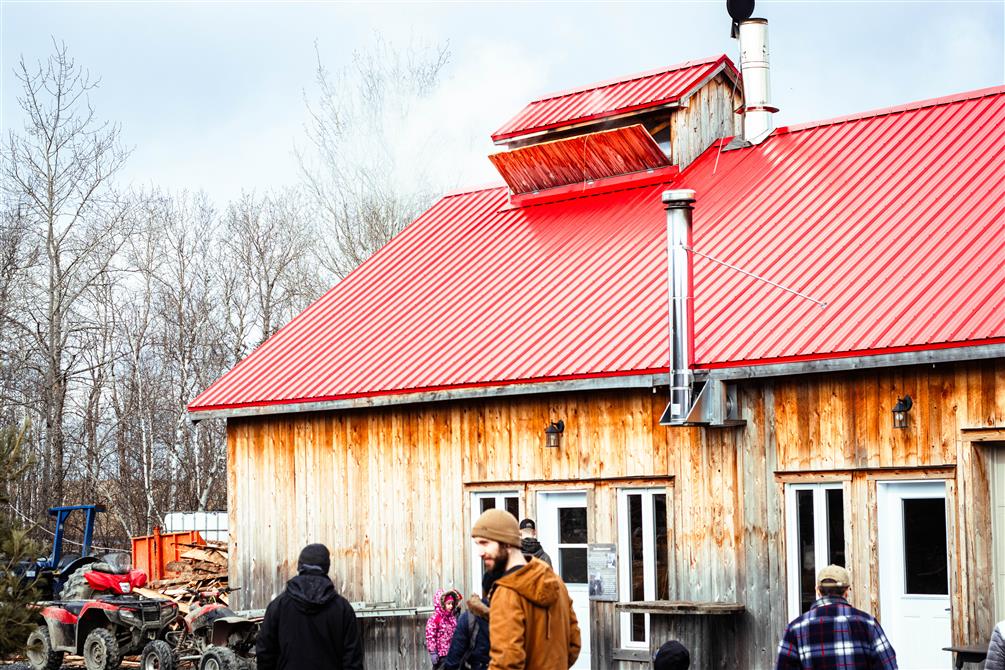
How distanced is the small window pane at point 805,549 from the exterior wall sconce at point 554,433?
311 centimetres

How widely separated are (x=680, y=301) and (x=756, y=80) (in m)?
7.23

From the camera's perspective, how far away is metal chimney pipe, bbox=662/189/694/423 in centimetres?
1492

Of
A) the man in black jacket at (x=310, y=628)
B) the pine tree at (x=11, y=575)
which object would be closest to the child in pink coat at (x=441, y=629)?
the pine tree at (x=11, y=575)

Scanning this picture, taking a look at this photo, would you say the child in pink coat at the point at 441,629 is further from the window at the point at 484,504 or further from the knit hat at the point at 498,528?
the knit hat at the point at 498,528

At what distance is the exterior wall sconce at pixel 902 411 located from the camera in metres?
13.7

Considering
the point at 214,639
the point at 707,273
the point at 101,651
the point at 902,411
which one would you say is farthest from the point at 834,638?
the point at 101,651

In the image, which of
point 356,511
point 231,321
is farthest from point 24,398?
point 356,511

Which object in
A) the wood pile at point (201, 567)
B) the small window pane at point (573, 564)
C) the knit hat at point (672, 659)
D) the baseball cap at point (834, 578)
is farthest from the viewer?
the wood pile at point (201, 567)

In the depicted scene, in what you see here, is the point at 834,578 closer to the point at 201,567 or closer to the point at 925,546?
the point at 925,546

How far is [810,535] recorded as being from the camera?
14.7 metres

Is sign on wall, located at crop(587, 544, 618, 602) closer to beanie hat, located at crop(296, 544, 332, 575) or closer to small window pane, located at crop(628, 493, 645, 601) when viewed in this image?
small window pane, located at crop(628, 493, 645, 601)

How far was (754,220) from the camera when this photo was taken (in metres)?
18.0

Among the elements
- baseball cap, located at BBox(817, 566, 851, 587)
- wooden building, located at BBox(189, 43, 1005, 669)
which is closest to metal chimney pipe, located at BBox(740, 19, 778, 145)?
wooden building, located at BBox(189, 43, 1005, 669)

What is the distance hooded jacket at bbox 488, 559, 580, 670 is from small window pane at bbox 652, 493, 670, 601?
8.40 m
